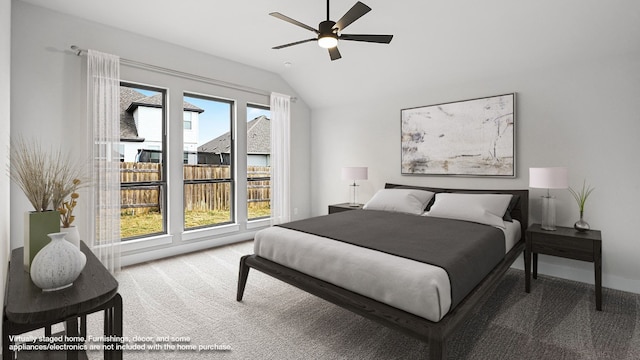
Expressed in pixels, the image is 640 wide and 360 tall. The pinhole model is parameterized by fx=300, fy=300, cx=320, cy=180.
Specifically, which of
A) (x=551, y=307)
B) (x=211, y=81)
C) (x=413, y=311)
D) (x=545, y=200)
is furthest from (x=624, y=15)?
(x=211, y=81)

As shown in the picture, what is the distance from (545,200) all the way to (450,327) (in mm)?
2243

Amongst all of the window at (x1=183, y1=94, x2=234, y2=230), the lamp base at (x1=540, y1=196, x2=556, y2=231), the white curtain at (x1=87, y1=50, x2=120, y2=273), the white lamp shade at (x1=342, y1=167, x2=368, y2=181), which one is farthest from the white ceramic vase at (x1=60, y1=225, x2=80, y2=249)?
the lamp base at (x1=540, y1=196, x2=556, y2=231)

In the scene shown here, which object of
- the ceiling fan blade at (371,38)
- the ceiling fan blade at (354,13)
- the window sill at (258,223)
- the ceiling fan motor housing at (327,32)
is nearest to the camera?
the ceiling fan blade at (354,13)

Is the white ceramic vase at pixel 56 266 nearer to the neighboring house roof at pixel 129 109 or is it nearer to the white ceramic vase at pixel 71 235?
the white ceramic vase at pixel 71 235

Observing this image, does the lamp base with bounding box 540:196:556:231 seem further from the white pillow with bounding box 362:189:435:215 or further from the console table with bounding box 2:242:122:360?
the console table with bounding box 2:242:122:360

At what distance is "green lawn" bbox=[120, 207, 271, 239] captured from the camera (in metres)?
3.88

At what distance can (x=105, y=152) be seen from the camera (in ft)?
11.0

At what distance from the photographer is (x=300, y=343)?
6.88 feet

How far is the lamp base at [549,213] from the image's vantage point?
303 centimetres

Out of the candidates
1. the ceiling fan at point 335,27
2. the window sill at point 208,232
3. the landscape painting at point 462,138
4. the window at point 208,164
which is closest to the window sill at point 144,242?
the window sill at point 208,232

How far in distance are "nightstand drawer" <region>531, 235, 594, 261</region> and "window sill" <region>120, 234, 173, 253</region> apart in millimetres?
4273

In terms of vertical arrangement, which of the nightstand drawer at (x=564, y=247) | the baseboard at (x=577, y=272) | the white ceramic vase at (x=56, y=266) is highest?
the white ceramic vase at (x=56, y=266)

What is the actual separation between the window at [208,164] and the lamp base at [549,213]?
411 cm

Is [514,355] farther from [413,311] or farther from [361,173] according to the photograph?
[361,173]
